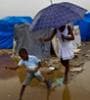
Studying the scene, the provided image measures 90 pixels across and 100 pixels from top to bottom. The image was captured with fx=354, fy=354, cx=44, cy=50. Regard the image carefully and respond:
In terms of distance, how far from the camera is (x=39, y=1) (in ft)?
56.8

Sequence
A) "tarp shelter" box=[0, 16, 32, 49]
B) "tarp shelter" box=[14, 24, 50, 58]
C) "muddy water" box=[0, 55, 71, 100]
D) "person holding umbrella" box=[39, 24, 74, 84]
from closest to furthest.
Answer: "muddy water" box=[0, 55, 71, 100]
"person holding umbrella" box=[39, 24, 74, 84]
"tarp shelter" box=[14, 24, 50, 58]
"tarp shelter" box=[0, 16, 32, 49]

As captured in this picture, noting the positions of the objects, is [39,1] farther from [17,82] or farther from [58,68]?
[17,82]

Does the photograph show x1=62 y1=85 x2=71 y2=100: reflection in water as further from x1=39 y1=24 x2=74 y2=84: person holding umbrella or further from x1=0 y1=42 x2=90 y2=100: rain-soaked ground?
x1=39 y1=24 x2=74 y2=84: person holding umbrella

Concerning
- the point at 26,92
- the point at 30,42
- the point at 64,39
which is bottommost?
the point at 26,92

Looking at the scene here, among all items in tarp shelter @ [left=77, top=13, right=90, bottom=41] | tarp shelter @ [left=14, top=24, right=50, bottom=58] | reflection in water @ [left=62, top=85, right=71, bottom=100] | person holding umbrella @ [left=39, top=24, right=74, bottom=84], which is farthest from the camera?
tarp shelter @ [left=77, top=13, right=90, bottom=41]

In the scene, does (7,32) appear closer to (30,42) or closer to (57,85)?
(30,42)

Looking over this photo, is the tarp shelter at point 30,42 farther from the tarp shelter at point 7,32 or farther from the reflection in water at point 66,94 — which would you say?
the reflection in water at point 66,94

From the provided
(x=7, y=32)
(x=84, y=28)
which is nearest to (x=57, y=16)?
(x=7, y=32)

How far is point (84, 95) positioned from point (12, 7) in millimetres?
10296

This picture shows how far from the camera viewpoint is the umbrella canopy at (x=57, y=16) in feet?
25.4

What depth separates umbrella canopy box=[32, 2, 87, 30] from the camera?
7.74 meters

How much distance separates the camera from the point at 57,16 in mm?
A: 7855

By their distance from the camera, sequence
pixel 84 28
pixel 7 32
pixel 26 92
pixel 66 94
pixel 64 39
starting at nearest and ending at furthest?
1. pixel 66 94
2. pixel 26 92
3. pixel 64 39
4. pixel 7 32
5. pixel 84 28

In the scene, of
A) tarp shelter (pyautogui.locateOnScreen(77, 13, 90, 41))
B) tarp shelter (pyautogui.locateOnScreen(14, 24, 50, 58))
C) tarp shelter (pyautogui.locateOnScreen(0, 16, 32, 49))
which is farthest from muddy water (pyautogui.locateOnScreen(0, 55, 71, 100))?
tarp shelter (pyautogui.locateOnScreen(77, 13, 90, 41))
